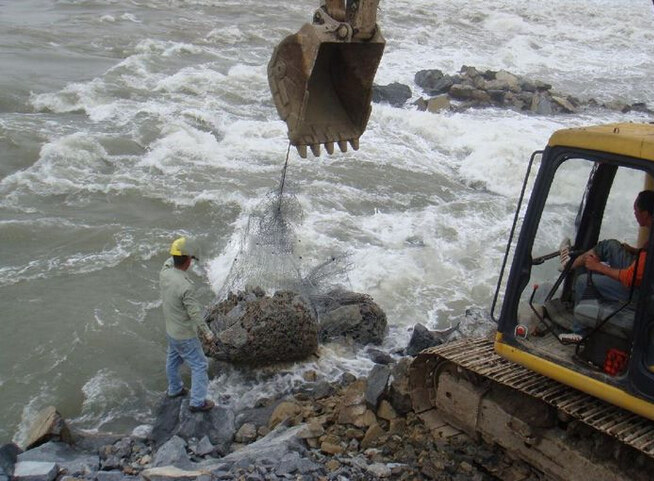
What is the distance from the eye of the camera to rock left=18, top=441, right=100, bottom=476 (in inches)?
203

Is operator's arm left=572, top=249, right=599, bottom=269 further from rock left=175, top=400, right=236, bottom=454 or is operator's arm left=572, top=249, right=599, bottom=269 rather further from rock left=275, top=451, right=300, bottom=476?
rock left=175, top=400, right=236, bottom=454

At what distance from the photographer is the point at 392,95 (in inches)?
722

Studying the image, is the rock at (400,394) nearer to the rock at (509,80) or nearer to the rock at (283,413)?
the rock at (283,413)

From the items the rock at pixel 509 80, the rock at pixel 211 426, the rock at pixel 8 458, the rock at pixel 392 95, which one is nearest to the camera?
the rock at pixel 8 458

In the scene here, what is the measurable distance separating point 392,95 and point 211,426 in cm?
1381

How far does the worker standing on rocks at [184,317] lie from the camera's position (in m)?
5.75

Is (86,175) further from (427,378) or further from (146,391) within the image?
→ (427,378)

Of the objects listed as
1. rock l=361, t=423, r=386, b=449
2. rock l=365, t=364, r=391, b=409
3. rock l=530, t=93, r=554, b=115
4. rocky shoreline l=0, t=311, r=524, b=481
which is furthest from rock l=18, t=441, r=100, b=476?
rock l=530, t=93, r=554, b=115

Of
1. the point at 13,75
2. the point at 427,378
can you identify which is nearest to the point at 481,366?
the point at 427,378

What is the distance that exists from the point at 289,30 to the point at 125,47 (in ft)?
24.3

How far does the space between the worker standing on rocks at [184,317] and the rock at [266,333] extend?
740 mm

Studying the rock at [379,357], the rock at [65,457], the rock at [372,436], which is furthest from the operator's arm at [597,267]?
the rock at [65,457]

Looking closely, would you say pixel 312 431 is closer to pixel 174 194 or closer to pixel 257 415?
pixel 257 415

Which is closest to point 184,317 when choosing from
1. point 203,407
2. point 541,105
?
point 203,407
